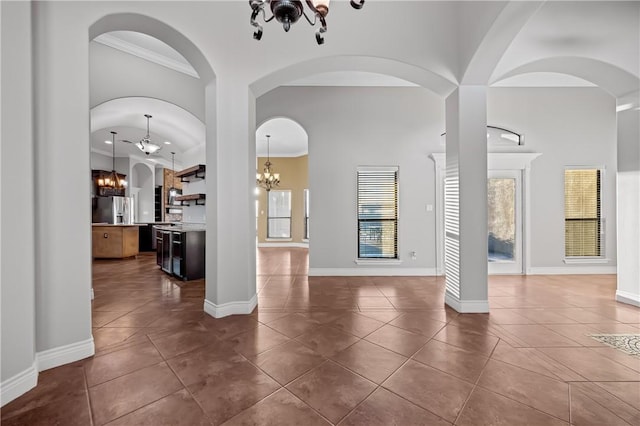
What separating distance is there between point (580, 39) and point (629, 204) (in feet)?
7.52

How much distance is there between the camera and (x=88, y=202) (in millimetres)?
2242

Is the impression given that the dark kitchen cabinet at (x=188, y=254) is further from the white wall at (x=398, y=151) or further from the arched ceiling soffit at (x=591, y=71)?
the arched ceiling soffit at (x=591, y=71)

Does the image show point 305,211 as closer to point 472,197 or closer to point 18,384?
point 472,197

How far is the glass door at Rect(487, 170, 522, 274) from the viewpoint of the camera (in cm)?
508

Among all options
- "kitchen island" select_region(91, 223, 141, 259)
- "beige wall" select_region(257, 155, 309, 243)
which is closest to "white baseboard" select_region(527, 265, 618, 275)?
"beige wall" select_region(257, 155, 309, 243)

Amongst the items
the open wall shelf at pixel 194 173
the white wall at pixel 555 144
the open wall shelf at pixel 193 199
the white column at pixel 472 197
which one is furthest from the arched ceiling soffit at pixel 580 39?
the open wall shelf at pixel 193 199

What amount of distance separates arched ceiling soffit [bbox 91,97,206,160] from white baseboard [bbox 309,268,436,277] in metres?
3.54

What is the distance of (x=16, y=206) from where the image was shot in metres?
1.78

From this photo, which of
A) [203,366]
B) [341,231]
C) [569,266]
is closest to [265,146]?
[341,231]

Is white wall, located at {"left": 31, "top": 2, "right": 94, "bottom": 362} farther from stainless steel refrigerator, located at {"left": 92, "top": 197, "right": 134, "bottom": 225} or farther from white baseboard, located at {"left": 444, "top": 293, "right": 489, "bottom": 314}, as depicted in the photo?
stainless steel refrigerator, located at {"left": 92, "top": 197, "right": 134, "bottom": 225}

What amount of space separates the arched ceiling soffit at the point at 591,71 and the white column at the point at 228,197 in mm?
3199

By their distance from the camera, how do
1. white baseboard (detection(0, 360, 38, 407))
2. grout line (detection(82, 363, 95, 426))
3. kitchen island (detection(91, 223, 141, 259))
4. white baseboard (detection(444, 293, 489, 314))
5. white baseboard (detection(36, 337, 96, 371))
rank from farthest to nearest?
kitchen island (detection(91, 223, 141, 259)) < white baseboard (detection(444, 293, 489, 314)) < white baseboard (detection(36, 337, 96, 371)) < white baseboard (detection(0, 360, 38, 407)) < grout line (detection(82, 363, 95, 426))

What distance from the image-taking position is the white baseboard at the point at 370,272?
197 inches

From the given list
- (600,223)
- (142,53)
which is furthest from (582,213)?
(142,53)
